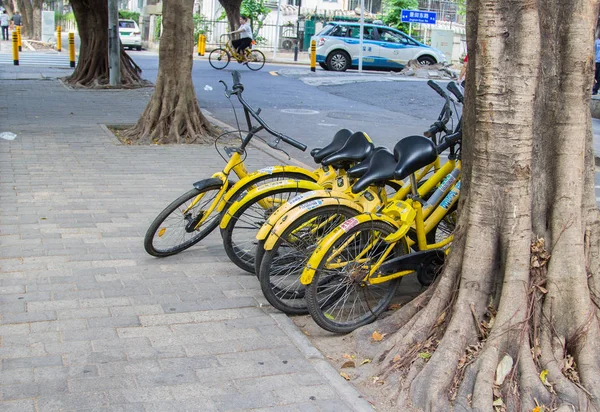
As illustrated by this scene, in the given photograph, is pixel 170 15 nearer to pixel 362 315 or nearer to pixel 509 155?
pixel 362 315

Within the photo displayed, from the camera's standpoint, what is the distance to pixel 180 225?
602 cm

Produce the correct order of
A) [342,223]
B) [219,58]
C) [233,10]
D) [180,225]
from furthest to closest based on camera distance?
[233,10] < [219,58] < [180,225] < [342,223]

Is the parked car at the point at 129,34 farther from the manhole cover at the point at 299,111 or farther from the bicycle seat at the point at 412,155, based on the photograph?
the bicycle seat at the point at 412,155

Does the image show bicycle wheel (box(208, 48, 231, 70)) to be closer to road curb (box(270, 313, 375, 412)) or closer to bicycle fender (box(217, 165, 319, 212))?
bicycle fender (box(217, 165, 319, 212))

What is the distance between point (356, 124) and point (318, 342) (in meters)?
10.1

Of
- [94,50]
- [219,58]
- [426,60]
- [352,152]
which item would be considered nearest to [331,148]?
[352,152]

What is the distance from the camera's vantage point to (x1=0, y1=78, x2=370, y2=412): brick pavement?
383 centimetres

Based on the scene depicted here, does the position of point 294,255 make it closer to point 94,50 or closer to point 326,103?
point 326,103

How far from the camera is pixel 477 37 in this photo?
4.02 metres

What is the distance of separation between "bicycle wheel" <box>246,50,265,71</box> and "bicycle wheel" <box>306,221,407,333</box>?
22.6 m

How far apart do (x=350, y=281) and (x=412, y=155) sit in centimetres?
91

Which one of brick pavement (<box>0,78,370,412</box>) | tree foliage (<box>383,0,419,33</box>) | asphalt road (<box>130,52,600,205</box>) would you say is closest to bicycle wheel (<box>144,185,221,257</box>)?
brick pavement (<box>0,78,370,412</box>)

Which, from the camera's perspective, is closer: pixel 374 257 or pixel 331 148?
pixel 374 257

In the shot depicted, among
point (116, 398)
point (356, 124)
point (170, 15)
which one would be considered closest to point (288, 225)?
point (116, 398)
